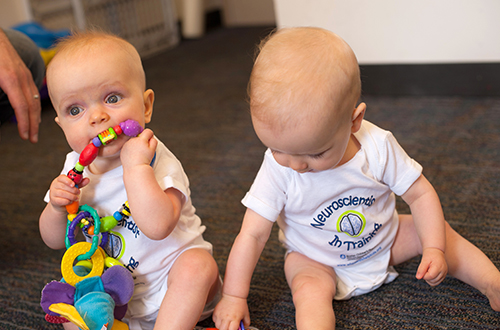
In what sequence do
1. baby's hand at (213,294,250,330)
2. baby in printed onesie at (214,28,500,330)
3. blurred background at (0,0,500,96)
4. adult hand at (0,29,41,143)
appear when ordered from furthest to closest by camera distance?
blurred background at (0,0,500,96), adult hand at (0,29,41,143), baby's hand at (213,294,250,330), baby in printed onesie at (214,28,500,330)

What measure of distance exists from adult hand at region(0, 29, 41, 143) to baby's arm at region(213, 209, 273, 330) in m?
0.51

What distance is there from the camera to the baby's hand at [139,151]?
68 cm

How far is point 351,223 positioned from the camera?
29.7 inches

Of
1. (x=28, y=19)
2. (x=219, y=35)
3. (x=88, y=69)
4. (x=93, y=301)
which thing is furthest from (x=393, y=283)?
(x=219, y=35)

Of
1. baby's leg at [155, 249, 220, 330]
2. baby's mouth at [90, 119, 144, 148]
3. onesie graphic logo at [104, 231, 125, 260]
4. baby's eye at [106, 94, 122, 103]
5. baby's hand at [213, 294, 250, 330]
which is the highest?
baby's eye at [106, 94, 122, 103]

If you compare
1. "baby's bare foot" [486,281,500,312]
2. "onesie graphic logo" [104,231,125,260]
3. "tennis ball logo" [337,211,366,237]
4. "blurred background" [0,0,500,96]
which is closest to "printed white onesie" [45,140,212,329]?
"onesie graphic logo" [104,231,125,260]

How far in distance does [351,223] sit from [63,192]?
0.45 m

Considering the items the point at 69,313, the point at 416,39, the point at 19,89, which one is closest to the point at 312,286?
the point at 69,313

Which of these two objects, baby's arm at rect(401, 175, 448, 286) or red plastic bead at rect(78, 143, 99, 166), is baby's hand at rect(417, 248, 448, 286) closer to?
baby's arm at rect(401, 175, 448, 286)

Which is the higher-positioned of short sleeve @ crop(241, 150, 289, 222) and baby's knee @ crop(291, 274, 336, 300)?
short sleeve @ crop(241, 150, 289, 222)

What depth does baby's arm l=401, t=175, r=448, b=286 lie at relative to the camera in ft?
2.29

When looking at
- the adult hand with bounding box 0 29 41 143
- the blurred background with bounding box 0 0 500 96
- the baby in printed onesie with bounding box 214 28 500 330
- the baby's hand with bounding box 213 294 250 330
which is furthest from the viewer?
the blurred background with bounding box 0 0 500 96

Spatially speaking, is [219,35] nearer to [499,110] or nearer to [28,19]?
[28,19]

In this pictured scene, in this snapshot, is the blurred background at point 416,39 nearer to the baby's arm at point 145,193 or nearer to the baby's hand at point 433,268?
the baby's arm at point 145,193
